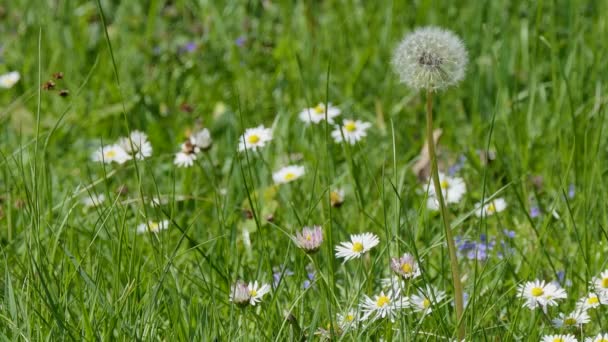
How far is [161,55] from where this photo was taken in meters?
4.13

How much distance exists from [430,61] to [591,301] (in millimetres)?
626

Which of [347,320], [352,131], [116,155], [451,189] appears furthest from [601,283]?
[116,155]

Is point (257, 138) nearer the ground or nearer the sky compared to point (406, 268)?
nearer the sky

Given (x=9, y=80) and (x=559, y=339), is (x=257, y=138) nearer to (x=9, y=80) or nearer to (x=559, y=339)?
(x=559, y=339)

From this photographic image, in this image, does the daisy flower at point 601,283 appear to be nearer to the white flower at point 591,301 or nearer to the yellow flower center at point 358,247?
the white flower at point 591,301

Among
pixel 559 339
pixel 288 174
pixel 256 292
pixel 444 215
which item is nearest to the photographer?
pixel 444 215

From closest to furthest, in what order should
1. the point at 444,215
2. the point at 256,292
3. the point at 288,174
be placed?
the point at 444,215 → the point at 256,292 → the point at 288,174

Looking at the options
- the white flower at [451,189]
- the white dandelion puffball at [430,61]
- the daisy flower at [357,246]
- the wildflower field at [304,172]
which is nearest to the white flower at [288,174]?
the wildflower field at [304,172]

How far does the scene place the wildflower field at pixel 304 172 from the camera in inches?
73.0

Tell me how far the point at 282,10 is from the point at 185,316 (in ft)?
8.02

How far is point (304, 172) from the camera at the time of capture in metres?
2.83

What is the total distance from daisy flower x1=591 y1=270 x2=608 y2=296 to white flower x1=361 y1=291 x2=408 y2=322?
1.39ft

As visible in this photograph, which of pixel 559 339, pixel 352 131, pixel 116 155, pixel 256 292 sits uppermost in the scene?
pixel 352 131

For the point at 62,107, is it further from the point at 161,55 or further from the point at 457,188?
the point at 457,188
